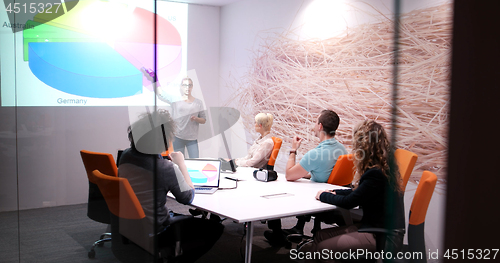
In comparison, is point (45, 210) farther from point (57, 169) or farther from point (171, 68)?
point (171, 68)

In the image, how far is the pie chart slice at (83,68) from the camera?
1.54 m

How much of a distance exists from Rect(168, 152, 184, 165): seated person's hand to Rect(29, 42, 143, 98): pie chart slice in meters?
0.48

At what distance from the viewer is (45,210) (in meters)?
1.67

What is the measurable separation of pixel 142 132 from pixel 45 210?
0.59 metres

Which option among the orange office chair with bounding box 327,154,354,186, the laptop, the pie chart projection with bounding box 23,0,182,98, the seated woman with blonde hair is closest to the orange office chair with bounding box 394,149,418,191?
the orange office chair with bounding box 327,154,354,186

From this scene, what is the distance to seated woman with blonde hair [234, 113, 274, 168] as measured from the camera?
3.29m

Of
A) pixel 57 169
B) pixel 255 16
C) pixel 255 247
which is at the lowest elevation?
pixel 255 247

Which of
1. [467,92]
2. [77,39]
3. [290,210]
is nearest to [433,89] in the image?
[467,92]

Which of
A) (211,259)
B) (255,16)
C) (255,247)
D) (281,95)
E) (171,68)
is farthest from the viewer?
(281,95)

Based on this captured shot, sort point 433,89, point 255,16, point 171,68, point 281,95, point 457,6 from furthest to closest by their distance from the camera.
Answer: point 281,95 < point 255,16 < point 171,68 < point 433,89 < point 457,6

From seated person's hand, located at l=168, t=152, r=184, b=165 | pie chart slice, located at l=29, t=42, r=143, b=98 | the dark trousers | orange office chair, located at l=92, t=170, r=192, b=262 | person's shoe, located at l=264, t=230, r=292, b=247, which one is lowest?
person's shoe, located at l=264, t=230, r=292, b=247

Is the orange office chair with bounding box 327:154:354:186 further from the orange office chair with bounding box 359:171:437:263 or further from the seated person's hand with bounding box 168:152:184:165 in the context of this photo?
the seated person's hand with bounding box 168:152:184:165

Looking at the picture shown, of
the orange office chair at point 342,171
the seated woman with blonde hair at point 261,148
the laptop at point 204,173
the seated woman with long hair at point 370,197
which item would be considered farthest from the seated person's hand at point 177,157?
the seated woman with blonde hair at point 261,148

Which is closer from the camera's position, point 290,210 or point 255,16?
point 290,210
